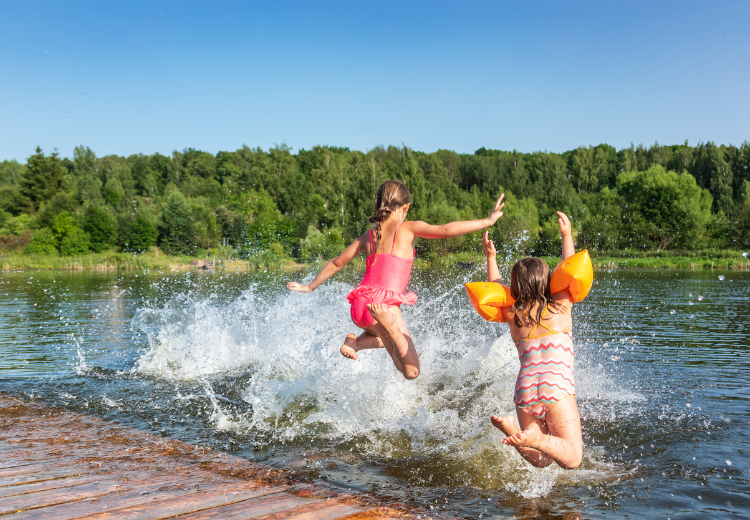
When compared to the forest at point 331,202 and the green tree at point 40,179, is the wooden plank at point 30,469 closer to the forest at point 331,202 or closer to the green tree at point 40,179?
the forest at point 331,202

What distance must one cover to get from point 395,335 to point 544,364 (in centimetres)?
160

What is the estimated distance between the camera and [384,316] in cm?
518

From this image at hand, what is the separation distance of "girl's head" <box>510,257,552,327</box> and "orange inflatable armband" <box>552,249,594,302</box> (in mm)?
96

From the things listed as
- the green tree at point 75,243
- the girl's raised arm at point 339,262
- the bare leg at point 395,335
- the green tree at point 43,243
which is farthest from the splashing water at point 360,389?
the green tree at point 75,243

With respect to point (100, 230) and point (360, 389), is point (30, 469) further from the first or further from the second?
point (100, 230)

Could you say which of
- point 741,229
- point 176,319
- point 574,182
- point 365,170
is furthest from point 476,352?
point 574,182

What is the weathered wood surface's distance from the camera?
11.2 ft

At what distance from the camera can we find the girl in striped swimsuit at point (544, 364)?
→ 3.99 meters

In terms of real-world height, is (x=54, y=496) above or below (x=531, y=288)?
below

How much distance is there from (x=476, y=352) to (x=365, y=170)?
46.5 meters

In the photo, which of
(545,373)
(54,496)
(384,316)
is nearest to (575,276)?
(545,373)

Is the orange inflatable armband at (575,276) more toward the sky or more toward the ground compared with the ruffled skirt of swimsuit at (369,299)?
more toward the sky

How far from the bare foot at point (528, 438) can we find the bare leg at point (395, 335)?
183 cm

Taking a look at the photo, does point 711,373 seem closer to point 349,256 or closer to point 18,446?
point 349,256
